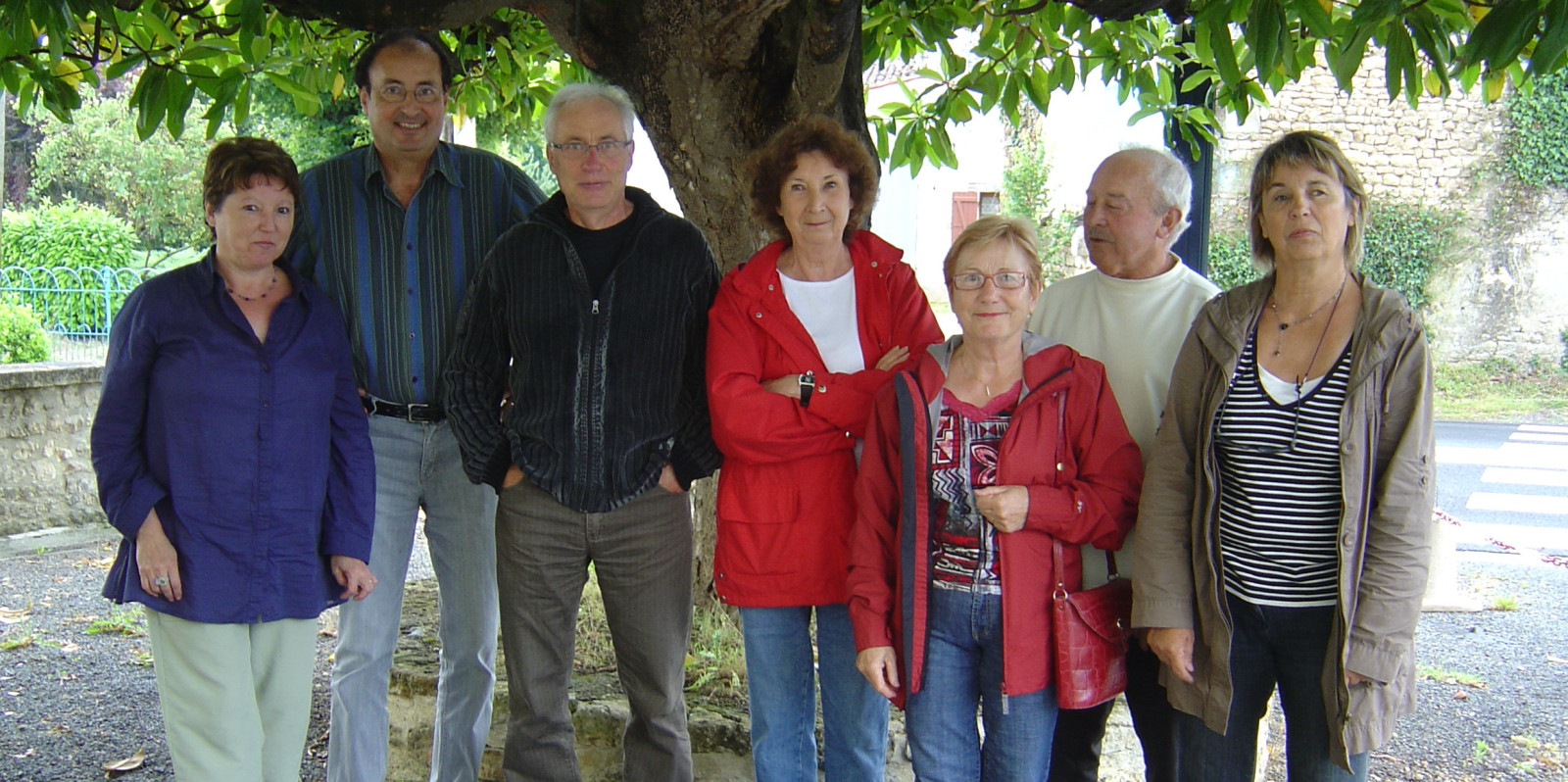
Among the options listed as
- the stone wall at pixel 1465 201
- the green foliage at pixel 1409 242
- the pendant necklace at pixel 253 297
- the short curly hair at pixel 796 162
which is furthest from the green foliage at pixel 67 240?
the green foliage at pixel 1409 242

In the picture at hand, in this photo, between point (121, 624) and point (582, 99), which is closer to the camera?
point (582, 99)

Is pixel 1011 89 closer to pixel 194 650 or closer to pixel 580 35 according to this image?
pixel 580 35

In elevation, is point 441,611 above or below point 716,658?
above

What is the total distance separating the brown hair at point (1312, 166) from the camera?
2232mm

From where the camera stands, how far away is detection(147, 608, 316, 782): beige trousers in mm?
2557

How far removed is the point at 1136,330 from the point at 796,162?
895 mm

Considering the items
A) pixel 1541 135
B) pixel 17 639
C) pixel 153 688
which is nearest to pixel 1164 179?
pixel 153 688

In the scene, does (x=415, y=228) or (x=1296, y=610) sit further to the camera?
(x=415, y=228)

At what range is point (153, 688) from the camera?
198 inches

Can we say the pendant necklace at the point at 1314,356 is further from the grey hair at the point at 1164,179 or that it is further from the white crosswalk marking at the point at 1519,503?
the white crosswalk marking at the point at 1519,503

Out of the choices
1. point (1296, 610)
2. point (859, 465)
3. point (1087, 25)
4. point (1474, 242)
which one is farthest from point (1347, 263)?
point (1474, 242)

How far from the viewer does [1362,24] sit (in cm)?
268

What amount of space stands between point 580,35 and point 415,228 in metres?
0.97

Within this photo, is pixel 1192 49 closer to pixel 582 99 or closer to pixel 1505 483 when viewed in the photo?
pixel 582 99
